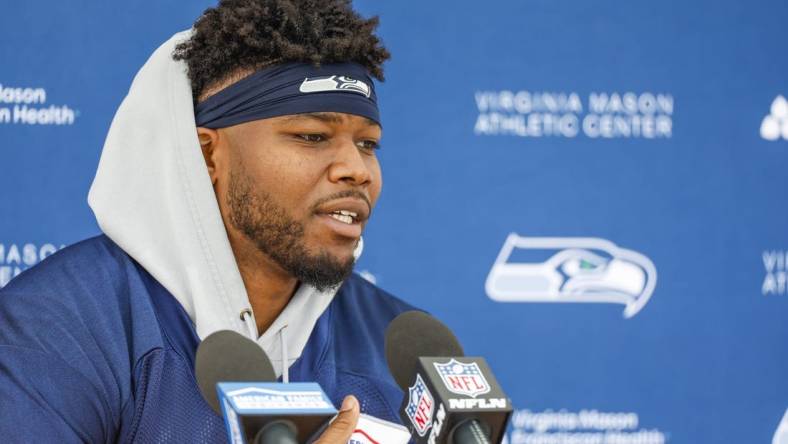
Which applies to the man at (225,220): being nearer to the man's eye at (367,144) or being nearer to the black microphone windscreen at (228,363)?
the man's eye at (367,144)

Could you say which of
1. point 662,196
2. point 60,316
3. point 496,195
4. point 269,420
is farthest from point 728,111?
point 269,420

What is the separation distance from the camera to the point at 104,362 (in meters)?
1.66

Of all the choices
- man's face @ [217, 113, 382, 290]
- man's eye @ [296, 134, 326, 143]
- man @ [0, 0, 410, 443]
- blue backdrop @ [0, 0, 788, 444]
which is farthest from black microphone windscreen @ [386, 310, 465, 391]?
blue backdrop @ [0, 0, 788, 444]

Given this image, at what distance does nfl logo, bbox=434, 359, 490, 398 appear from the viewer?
1.25 m

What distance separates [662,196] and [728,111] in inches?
12.3

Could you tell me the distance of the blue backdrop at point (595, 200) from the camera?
2.94 m

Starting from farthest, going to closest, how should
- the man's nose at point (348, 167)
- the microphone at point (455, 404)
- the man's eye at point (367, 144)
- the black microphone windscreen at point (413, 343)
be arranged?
the man's eye at point (367, 144) < the man's nose at point (348, 167) < the black microphone windscreen at point (413, 343) < the microphone at point (455, 404)

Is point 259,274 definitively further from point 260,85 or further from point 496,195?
point 496,195

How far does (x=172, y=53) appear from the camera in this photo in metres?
1.97

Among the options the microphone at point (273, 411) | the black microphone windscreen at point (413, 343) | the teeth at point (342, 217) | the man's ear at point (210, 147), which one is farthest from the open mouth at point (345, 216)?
the microphone at point (273, 411)

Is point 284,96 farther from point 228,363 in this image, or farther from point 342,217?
point 228,363

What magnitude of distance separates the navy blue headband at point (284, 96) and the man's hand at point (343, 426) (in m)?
0.63

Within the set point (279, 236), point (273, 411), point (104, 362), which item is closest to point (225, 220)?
point (279, 236)

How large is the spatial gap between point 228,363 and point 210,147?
26.6 inches
